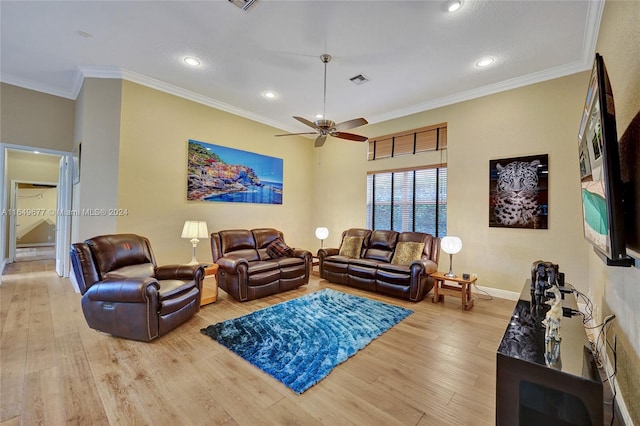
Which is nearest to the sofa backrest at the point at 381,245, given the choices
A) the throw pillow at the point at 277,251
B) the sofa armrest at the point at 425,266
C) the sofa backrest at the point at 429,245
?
the sofa backrest at the point at 429,245

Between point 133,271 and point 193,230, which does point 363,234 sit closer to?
point 193,230

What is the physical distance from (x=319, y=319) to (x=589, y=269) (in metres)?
3.54

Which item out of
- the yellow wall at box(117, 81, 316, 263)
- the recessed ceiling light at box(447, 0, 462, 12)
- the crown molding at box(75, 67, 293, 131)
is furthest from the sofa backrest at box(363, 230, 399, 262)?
the crown molding at box(75, 67, 293, 131)

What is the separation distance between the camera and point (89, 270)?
2.77m

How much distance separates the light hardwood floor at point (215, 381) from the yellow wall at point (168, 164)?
1.55m

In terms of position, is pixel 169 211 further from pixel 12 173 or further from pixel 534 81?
pixel 534 81

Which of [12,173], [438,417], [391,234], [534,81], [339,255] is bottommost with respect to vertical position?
[438,417]

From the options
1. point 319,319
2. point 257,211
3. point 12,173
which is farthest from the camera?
point 12,173

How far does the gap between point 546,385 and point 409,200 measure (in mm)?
4059

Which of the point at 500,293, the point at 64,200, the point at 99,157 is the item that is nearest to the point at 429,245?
the point at 500,293

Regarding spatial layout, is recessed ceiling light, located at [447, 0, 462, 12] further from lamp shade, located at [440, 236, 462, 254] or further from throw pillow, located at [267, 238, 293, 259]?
throw pillow, located at [267, 238, 293, 259]

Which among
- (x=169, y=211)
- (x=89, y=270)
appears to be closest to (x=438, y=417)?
(x=89, y=270)

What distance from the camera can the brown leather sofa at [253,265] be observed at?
12.4 ft

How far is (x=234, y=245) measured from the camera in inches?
177
